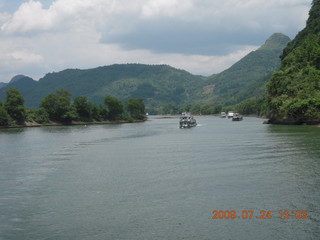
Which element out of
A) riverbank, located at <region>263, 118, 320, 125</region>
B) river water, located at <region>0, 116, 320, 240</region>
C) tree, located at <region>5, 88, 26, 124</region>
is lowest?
river water, located at <region>0, 116, 320, 240</region>

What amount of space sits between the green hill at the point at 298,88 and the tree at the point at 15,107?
113m

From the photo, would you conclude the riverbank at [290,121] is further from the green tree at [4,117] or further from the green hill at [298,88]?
the green tree at [4,117]

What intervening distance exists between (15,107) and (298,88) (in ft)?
409

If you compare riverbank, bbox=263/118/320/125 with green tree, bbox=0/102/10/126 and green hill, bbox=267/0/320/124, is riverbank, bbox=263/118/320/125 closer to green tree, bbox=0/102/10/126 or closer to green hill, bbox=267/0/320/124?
green hill, bbox=267/0/320/124

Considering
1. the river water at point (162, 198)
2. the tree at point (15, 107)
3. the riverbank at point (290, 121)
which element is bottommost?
the river water at point (162, 198)

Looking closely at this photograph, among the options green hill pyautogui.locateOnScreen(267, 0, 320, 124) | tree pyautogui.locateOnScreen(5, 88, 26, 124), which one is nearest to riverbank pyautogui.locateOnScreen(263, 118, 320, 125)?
green hill pyautogui.locateOnScreen(267, 0, 320, 124)

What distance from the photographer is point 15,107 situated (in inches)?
7165

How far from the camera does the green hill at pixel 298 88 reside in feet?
428

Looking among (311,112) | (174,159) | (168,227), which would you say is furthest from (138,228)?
(311,112)

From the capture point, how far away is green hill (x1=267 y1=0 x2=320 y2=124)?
428 ft

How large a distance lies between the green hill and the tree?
113046 millimetres
